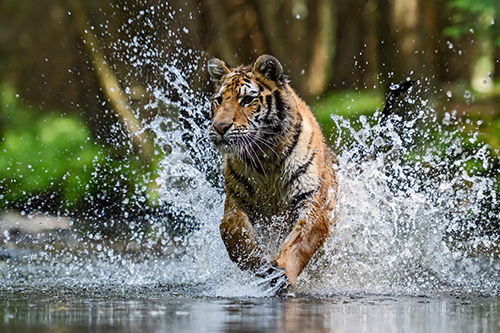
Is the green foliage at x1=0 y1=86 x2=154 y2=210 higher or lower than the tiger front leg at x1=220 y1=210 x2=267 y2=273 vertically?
higher

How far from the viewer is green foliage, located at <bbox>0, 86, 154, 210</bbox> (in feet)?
38.3

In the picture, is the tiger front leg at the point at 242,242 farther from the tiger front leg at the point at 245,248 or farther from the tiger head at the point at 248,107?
the tiger head at the point at 248,107

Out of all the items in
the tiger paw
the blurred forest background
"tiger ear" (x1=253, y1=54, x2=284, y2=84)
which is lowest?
the tiger paw

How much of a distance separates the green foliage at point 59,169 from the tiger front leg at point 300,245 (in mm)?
6341

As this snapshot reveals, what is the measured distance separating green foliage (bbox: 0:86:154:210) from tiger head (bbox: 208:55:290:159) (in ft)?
19.8

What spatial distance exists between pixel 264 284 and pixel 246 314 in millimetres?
993

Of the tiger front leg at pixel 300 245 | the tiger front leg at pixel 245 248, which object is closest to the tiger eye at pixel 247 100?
the tiger front leg at pixel 245 248

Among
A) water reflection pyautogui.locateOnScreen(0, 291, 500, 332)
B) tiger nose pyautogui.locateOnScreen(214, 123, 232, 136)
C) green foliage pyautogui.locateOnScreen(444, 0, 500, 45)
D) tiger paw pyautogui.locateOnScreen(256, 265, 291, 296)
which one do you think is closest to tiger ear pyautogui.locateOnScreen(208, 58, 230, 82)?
tiger nose pyautogui.locateOnScreen(214, 123, 232, 136)

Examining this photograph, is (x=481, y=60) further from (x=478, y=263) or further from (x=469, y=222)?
(x=478, y=263)

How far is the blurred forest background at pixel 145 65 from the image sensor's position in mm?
11844

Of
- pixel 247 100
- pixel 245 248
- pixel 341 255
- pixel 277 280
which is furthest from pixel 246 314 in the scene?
pixel 341 255

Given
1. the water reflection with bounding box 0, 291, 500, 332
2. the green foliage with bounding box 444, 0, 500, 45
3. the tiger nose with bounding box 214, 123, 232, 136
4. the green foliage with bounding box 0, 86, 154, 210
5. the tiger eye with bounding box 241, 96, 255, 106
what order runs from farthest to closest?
the green foliage with bounding box 444, 0, 500, 45 → the green foliage with bounding box 0, 86, 154, 210 → the tiger eye with bounding box 241, 96, 255, 106 → the tiger nose with bounding box 214, 123, 232, 136 → the water reflection with bounding box 0, 291, 500, 332

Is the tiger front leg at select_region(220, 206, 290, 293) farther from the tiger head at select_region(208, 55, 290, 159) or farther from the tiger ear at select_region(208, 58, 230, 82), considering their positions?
the tiger ear at select_region(208, 58, 230, 82)

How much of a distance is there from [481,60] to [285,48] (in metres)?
5.48
